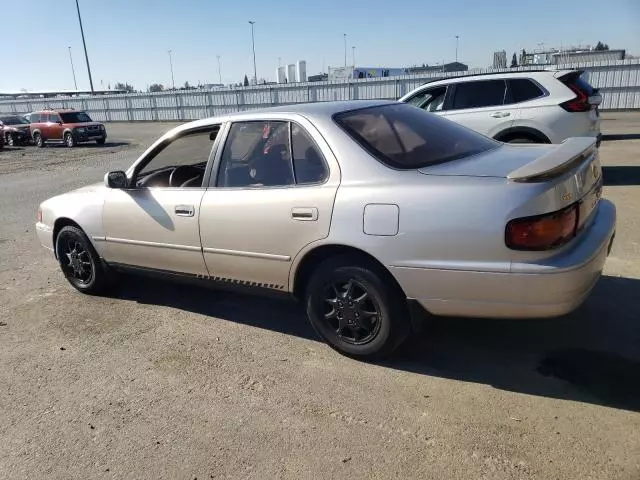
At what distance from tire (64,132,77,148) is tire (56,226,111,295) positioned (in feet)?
69.4

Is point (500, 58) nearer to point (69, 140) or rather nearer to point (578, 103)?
point (69, 140)

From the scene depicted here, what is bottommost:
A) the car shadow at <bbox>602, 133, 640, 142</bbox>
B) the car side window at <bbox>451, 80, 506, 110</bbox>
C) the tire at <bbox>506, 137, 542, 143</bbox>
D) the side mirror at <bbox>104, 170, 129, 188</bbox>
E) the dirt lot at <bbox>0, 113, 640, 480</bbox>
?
the dirt lot at <bbox>0, 113, 640, 480</bbox>

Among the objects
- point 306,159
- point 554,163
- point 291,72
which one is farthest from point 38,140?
point 291,72

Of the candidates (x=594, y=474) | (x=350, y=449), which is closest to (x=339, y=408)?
(x=350, y=449)

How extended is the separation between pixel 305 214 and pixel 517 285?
1351 millimetres

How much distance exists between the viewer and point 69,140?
24.2 meters

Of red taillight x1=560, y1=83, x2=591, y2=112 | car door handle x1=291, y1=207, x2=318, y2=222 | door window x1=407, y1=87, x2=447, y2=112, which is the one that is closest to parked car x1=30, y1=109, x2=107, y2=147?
door window x1=407, y1=87, x2=447, y2=112

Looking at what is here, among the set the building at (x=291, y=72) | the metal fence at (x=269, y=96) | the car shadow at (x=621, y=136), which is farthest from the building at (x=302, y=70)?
the car shadow at (x=621, y=136)

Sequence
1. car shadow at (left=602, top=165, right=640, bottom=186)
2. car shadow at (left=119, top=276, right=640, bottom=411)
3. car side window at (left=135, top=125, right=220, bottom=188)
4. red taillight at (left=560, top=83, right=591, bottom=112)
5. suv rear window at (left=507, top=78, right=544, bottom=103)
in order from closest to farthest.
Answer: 1. car shadow at (left=119, top=276, right=640, bottom=411)
2. car side window at (left=135, top=125, right=220, bottom=188)
3. red taillight at (left=560, top=83, right=591, bottom=112)
4. suv rear window at (left=507, top=78, right=544, bottom=103)
5. car shadow at (left=602, top=165, right=640, bottom=186)

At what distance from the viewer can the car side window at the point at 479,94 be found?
843 centimetres

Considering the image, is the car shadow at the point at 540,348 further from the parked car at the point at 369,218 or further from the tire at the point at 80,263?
the tire at the point at 80,263

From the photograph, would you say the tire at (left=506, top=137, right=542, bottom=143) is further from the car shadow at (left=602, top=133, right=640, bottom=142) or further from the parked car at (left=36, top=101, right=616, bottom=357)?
the car shadow at (left=602, top=133, right=640, bottom=142)

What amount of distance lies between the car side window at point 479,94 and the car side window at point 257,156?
5.72 m

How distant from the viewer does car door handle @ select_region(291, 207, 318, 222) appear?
3408mm
